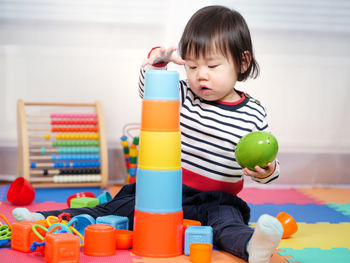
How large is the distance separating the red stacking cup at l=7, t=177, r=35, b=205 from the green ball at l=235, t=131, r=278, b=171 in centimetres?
89

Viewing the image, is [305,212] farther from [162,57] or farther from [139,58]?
[139,58]

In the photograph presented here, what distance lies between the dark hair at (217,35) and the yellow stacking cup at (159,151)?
1.15 feet

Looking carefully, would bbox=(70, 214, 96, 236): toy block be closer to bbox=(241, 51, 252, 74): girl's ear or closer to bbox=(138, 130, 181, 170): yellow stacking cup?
bbox=(138, 130, 181, 170): yellow stacking cup

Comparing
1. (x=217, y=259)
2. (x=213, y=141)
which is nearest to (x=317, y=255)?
(x=217, y=259)

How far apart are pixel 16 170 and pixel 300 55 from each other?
4.76ft

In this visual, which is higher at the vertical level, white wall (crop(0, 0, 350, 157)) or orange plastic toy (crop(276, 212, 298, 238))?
white wall (crop(0, 0, 350, 157))

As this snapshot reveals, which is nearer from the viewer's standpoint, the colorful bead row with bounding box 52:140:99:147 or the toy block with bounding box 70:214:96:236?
the toy block with bounding box 70:214:96:236

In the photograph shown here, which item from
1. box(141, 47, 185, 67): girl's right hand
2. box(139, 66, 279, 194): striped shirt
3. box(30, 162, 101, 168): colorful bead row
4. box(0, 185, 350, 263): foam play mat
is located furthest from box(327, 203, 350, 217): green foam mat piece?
A: box(30, 162, 101, 168): colorful bead row

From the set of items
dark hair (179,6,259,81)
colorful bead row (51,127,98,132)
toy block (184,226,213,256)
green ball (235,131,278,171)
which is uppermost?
dark hair (179,6,259,81)

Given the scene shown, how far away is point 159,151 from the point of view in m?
1.16

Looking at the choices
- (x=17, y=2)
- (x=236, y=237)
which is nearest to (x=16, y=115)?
(x=17, y=2)

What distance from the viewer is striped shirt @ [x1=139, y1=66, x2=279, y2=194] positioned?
4.81ft

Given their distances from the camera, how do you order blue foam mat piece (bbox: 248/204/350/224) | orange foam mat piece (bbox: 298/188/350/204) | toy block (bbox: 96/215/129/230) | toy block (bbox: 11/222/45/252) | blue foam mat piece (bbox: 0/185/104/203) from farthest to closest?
orange foam mat piece (bbox: 298/188/350/204) → blue foam mat piece (bbox: 0/185/104/203) → blue foam mat piece (bbox: 248/204/350/224) → toy block (bbox: 96/215/129/230) → toy block (bbox: 11/222/45/252)

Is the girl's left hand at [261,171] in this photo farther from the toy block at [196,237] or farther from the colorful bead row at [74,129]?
the colorful bead row at [74,129]
